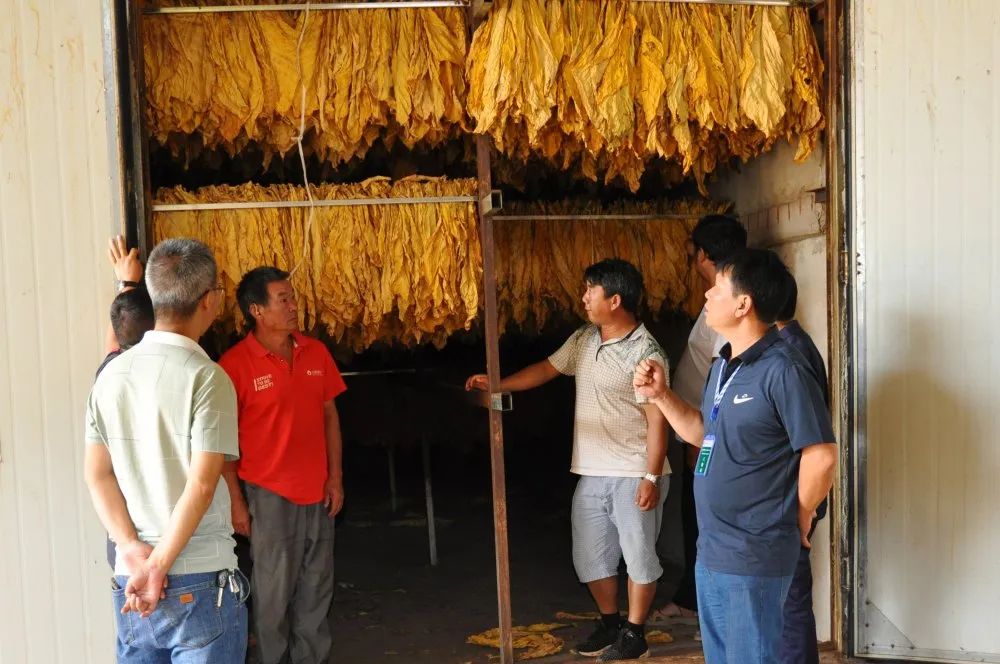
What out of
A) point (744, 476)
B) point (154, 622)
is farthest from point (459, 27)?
point (154, 622)

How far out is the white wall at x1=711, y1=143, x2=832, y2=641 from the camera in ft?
13.0

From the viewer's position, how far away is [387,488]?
7.95 m

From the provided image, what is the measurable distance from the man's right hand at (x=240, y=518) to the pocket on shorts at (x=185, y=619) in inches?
46.5

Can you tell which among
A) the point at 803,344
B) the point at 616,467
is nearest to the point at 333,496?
the point at 616,467

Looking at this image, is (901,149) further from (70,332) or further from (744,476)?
(70,332)

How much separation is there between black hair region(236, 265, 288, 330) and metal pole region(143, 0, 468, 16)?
105 centimetres

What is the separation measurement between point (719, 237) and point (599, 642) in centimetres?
190

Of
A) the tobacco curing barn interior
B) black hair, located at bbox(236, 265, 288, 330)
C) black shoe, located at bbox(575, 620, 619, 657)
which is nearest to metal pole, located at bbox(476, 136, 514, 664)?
the tobacco curing barn interior

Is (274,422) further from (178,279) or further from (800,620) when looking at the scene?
(800,620)

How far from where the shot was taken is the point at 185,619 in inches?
94.0

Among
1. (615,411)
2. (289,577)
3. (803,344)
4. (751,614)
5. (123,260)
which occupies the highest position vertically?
(123,260)

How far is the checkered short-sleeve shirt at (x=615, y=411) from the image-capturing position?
13.0 ft

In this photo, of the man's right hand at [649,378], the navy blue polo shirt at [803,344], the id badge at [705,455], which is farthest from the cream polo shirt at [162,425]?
the navy blue polo shirt at [803,344]

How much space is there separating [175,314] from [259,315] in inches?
44.9
